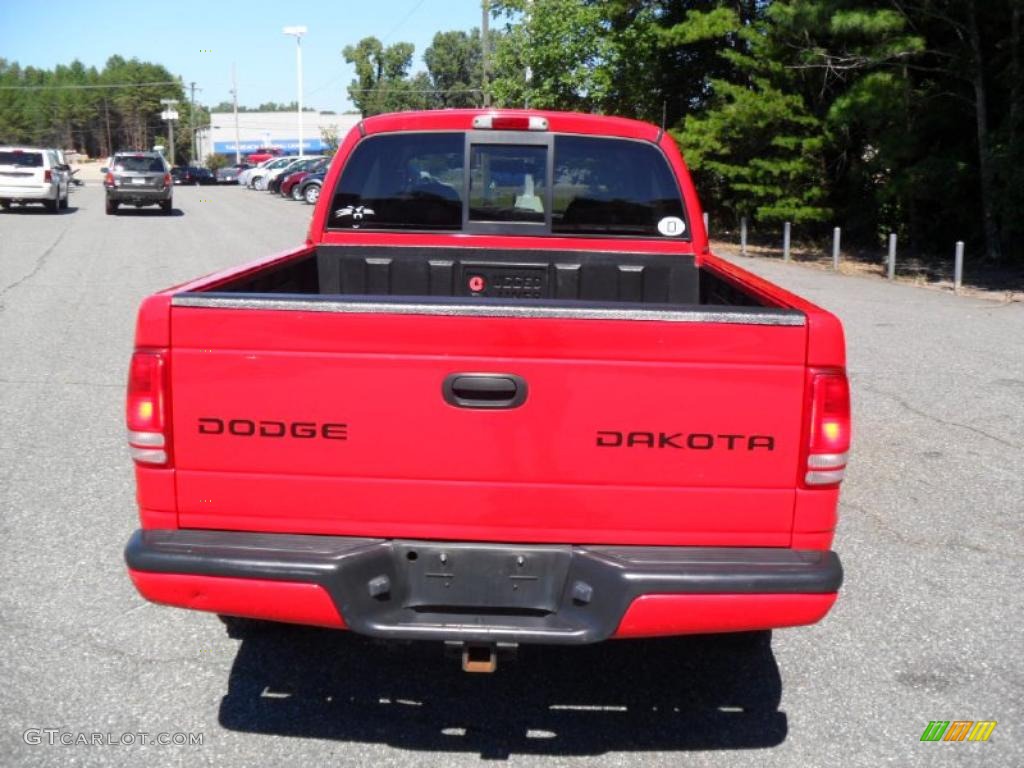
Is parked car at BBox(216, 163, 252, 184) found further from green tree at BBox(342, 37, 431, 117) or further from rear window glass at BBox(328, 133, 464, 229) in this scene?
rear window glass at BBox(328, 133, 464, 229)

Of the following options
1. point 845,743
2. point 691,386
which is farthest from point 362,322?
point 845,743

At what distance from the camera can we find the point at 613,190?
5.51 m

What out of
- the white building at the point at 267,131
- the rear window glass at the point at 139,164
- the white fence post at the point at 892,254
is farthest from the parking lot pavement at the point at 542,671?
the white building at the point at 267,131

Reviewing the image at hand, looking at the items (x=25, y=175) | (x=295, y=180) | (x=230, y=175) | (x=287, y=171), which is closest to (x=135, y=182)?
(x=25, y=175)

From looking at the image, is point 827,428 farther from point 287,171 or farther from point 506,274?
point 287,171

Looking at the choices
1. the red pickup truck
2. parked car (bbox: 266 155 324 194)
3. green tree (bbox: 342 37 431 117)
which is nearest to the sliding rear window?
the red pickup truck

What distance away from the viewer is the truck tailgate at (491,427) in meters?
3.21

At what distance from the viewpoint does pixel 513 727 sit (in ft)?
12.8

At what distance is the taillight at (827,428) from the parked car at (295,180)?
4178cm

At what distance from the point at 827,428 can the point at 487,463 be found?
101 cm

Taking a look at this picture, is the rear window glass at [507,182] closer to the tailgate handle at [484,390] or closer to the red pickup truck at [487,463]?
the red pickup truck at [487,463]

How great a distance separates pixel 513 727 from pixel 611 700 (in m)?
0.42

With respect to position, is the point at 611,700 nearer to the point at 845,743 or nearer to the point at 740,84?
the point at 845,743

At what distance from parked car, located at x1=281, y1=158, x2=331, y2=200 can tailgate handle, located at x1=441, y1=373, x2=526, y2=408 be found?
1636 inches
